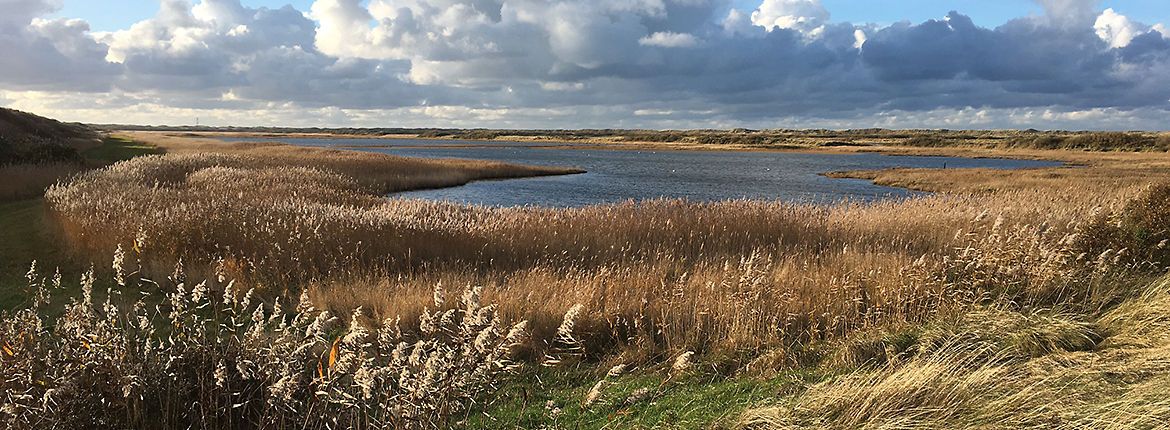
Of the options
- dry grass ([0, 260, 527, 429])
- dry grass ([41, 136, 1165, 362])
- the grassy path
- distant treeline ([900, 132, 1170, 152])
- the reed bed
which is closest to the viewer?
dry grass ([0, 260, 527, 429])

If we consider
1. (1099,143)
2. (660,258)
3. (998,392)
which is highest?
(1099,143)

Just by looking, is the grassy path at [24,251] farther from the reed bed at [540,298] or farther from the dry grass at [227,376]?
the dry grass at [227,376]

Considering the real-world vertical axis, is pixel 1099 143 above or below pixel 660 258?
above

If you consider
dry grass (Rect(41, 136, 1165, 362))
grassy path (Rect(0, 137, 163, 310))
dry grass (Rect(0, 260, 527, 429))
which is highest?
dry grass (Rect(0, 260, 527, 429))

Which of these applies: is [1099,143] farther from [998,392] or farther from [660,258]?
[998,392]

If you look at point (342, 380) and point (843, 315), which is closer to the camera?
point (342, 380)

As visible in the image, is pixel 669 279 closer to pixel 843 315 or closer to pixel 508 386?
pixel 843 315

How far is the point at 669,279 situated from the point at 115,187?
13.6 m

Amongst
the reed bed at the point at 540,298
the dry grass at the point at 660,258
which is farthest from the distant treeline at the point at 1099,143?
the reed bed at the point at 540,298

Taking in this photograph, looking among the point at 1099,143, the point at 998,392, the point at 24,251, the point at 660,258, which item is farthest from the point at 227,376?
the point at 1099,143

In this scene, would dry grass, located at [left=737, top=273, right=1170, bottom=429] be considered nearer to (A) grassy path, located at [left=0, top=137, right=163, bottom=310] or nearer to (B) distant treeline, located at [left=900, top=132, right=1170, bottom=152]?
(A) grassy path, located at [left=0, top=137, right=163, bottom=310]

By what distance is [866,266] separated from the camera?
9125 mm

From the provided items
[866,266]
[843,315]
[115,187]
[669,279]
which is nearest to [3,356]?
[843,315]

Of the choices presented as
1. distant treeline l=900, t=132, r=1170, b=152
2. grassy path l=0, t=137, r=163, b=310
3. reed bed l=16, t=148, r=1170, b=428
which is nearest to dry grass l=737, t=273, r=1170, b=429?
reed bed l=16, t=148, r=1170, b=428
